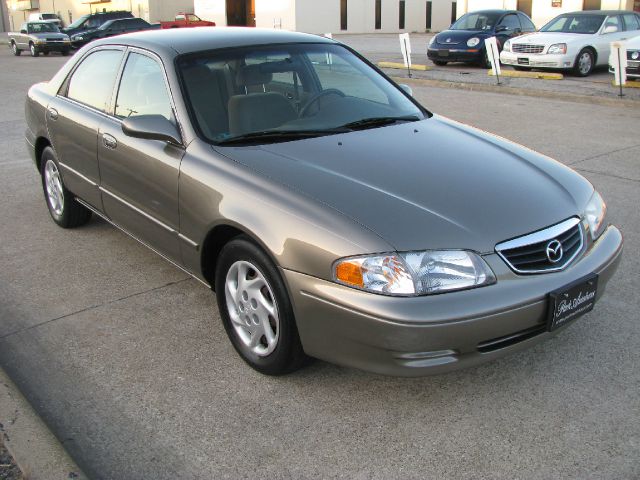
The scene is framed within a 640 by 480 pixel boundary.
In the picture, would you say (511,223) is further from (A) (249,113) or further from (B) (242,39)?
(B) (242,39)

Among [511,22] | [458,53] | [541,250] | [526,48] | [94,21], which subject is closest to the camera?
[541,250]

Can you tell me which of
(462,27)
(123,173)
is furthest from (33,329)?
(462,27)

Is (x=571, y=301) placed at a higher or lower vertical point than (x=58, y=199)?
higher

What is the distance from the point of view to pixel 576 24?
16266mm

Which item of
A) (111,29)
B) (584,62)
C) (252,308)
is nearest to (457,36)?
(584,62)

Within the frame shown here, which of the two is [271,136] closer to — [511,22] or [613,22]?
[613,22]

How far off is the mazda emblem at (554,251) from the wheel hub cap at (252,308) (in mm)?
1236

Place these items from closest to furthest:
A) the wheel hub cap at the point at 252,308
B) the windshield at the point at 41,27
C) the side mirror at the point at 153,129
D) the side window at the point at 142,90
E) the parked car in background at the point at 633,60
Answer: the wheel hub cap at the point at 252,308 < the side mirror at the point at 153,129 < the side window at the point at 142,90 < the parked car in background at the point at 633,60 < the windshield at the point at 41,27

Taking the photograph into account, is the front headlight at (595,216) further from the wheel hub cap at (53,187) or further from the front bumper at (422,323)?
the wheel hub cap at (53,187)

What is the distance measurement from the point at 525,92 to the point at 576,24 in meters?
4.09

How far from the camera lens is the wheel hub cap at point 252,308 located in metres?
3.26

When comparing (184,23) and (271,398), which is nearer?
(271,398)

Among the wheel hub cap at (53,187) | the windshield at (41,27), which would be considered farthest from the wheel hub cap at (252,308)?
the windshield at (41,27)

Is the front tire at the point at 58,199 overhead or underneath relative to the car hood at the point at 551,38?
underneath
